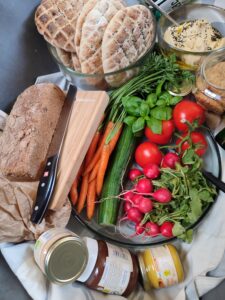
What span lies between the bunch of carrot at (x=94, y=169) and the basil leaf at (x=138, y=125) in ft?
0.15

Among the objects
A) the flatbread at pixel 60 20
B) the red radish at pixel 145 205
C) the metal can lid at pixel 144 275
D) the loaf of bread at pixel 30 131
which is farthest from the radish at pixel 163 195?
the flatbread at pixel 60 20

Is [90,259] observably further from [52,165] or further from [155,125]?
[155,125]

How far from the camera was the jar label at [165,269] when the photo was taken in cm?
69

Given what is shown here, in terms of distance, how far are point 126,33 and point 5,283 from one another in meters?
0.59

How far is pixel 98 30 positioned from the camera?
0.79 m

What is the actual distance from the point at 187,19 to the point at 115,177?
1.60 feet

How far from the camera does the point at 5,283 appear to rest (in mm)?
645

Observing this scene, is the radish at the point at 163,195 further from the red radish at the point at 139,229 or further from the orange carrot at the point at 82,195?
the orange carrot at the point at 82,195

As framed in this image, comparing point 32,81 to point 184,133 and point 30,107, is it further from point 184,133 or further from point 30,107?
point 184,133

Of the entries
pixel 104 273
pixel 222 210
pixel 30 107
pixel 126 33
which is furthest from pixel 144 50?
pixel 104 273

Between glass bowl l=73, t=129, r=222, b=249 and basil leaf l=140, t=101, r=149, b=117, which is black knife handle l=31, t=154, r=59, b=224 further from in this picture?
basil leaf l=140, t=101, r=149, b=117

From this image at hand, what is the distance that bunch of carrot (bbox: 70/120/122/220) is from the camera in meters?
0.81

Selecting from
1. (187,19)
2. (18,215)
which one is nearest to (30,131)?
(18,215)

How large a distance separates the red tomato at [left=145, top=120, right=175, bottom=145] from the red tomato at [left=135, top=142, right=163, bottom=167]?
0.05 ft
